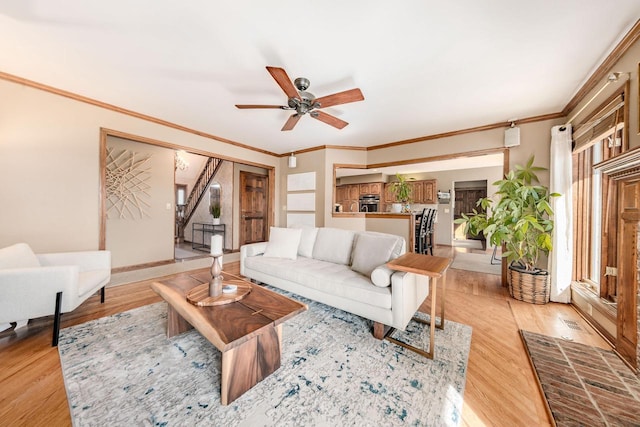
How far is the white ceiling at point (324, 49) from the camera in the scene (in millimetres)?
1513

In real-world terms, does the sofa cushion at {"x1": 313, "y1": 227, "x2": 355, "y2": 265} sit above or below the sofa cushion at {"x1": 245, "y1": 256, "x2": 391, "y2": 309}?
above

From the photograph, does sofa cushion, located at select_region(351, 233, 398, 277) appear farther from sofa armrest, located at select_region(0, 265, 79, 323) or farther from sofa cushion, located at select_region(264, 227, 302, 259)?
sofa armrest, located at select_region(0, 265, 79, 323)

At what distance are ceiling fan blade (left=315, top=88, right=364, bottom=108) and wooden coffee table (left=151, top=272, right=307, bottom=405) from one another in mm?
1824

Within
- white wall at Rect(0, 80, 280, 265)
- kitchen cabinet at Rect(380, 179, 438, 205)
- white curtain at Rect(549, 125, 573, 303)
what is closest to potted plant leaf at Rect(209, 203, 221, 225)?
white wall at Rect(0, 80, 280, 265)

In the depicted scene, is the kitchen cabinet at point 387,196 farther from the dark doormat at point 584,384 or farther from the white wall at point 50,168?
the white wall at point 50,168

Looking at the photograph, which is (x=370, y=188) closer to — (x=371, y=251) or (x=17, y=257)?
(x=371, y=251)

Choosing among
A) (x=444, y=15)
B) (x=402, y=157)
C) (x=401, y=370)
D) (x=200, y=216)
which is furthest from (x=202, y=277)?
(x=200, y=216)

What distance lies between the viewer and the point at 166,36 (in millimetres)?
1769

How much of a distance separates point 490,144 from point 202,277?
4266 mm

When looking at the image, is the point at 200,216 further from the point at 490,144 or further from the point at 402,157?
the point at 490,144

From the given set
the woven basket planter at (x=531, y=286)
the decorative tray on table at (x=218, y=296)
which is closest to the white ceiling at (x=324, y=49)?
Result: the decorative tray on table at (x=218, y=296)

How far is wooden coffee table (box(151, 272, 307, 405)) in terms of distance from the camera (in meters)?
1.23

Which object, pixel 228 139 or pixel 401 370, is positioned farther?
pixel 228 139

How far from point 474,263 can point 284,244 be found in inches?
164
